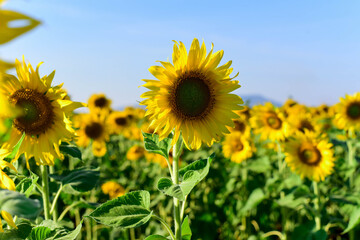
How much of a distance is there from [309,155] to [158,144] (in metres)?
2.44

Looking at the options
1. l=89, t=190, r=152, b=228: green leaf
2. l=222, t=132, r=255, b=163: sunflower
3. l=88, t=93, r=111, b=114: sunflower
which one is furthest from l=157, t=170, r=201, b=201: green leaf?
l=88, t=93, r=111, b=114: sunflower

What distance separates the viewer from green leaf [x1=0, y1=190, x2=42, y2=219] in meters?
0.92

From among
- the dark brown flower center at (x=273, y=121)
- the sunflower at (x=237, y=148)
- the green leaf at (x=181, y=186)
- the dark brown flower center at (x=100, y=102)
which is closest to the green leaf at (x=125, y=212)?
the green leaf at (x=181, y=186)

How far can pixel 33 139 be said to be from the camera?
190cm

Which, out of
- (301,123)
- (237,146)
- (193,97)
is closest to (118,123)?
(237,146)

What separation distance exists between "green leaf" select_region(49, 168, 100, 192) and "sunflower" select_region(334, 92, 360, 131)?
3.93m

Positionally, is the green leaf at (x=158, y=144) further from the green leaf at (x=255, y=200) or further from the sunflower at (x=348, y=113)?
the sunflower at (x=348, y=113)

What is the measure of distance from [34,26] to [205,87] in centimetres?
146

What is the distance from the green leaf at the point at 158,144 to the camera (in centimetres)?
182

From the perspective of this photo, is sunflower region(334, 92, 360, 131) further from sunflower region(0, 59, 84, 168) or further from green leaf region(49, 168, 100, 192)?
sunflower region(0, 59, 84, 168)

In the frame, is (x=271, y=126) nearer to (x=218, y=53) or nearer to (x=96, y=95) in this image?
(x=218, y=53)

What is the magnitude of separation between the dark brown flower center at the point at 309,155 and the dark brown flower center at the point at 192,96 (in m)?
2.15

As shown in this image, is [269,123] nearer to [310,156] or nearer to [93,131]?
[310,156]

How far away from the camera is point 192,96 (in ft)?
6.69
